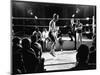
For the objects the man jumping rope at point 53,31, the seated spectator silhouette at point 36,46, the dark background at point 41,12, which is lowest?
the seated spectator silhouette at point 36,46

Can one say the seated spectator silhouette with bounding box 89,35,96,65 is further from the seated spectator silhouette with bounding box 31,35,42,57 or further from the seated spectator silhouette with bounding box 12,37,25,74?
the seated spectator silhouette with bounding box 12,37,25,74

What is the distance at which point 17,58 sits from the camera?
78.6 inches

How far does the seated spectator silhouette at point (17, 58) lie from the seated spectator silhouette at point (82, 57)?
742mm

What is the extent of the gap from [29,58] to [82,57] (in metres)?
0.72

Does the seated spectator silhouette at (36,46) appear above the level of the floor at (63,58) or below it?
above

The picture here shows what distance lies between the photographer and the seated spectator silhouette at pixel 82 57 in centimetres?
225

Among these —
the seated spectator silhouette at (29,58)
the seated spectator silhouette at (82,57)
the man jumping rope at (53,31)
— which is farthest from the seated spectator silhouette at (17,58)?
the seated spectator silhouette at (82,57)

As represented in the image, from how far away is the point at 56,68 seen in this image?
215 cm

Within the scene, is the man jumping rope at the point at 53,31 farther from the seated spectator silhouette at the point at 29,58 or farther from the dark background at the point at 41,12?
the seated spectator silhouette at the point at 29,58

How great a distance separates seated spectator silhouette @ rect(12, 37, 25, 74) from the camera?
6.51 ft

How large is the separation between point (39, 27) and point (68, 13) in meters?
0.43

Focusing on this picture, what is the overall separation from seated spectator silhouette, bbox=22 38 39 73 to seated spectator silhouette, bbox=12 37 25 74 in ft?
0.16

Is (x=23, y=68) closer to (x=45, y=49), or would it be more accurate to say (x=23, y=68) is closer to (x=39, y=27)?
(x=45, y=49)

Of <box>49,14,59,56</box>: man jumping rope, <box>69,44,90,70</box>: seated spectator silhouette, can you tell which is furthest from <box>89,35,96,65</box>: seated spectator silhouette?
<box>49,14,59,56</box>: man jumping rope
